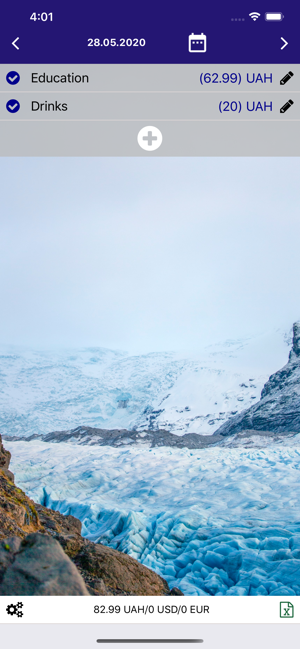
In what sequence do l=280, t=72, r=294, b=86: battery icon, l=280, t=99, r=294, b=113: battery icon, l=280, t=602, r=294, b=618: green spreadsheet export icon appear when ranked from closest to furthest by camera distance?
l=280, t=602, r=294, b=618: green spreadsheet export icon, l=280, t=72, r=294, b=86: battery icon, l=280, t=99, r=294, b=113: battery icon

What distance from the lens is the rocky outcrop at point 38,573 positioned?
2.84 metres

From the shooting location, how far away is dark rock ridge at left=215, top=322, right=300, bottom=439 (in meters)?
26.9

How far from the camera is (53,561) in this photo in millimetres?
2920

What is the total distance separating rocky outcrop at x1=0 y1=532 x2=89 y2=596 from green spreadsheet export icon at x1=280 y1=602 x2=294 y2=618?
148 centimetres

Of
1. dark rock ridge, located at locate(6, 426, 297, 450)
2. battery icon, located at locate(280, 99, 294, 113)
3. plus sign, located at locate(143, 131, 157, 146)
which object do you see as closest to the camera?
battery icon, located at locate(280, 99, 294, 113)

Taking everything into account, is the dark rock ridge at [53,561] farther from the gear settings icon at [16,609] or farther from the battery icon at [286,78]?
the battery icon at [286,78]

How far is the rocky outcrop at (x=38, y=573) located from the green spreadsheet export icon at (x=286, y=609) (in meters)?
1.48
